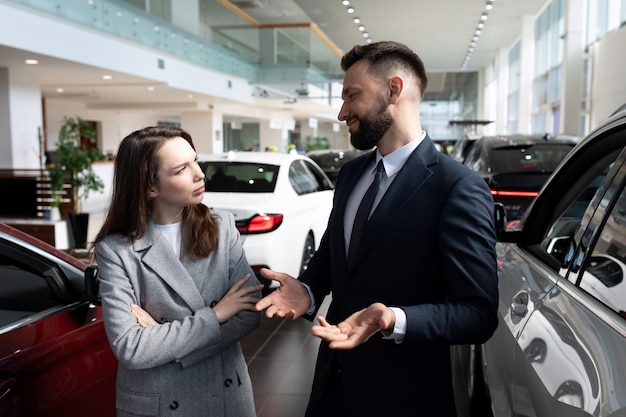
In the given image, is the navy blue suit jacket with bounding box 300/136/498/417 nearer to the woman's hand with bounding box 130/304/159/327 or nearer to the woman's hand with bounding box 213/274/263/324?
the woman's hand with bounding box 213/274/263/324

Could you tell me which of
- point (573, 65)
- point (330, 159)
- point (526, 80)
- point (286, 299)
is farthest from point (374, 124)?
point (526, 80)

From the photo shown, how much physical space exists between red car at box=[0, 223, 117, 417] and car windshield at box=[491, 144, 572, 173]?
5269mm

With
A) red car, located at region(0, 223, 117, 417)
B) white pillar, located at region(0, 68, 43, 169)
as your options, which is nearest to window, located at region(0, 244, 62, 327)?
red car, located at region(0, 223, 117, 417)

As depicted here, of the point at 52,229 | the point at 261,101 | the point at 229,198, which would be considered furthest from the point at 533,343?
the point at 261,101

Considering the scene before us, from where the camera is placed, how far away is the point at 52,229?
10.1m

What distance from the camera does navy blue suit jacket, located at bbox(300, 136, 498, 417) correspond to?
1.46 metres

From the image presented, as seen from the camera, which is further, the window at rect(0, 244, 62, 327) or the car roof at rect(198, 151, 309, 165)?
the car roof at rect(198, 151, 309, 165)

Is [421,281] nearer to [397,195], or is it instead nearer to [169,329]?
[397,195]

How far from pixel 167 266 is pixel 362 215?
0.55 metres

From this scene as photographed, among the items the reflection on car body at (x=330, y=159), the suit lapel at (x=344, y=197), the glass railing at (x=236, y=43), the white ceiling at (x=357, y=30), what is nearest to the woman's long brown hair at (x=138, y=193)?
the suit lapel at (x=344, y=197)

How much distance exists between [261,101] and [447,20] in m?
8.50

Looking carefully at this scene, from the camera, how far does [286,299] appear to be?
169 centimetres

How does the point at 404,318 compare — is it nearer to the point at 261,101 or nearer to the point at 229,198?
the point at 229,198

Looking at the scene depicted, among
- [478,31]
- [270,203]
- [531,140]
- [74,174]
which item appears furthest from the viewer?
[478,31]
